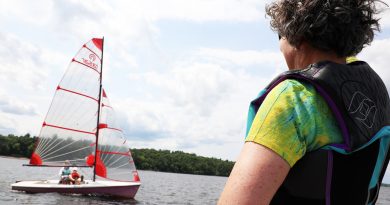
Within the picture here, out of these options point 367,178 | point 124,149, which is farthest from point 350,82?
point 124,149

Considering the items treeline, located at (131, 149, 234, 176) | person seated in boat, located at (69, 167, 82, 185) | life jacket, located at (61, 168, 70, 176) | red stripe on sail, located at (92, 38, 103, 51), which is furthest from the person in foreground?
treeline, located at (131, 149, 234, 176)

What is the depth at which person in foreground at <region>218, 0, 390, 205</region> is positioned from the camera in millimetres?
1260

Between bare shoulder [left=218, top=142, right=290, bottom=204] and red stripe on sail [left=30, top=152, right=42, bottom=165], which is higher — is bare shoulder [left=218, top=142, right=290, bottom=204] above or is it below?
above

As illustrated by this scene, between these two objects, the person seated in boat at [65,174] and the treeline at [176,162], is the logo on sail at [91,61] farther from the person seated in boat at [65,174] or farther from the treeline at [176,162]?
the treeline at [176,162]

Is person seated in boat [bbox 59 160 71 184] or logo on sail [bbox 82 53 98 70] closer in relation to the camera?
person seated in boat [bbox 59 160 71 184]

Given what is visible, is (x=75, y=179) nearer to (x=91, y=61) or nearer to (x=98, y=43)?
(x=91, y=61)

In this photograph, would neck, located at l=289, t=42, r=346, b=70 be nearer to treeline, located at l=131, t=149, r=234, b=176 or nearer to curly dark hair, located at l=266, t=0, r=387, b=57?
curly dark hair, located at l=266, t=0, r=387, b=57

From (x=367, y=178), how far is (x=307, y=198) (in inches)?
10.5

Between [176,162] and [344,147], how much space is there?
14987cm

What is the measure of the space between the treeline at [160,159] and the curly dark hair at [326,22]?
12316cm

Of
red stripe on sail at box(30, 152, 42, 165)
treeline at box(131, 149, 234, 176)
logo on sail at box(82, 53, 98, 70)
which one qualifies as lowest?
treeline at box(131, 149, 234, 176)

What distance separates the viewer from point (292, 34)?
5.08ft

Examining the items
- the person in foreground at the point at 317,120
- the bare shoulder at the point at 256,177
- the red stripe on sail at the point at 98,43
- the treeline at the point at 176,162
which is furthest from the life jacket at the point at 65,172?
the treeline at the point at 176,162

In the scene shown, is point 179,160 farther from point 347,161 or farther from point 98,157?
point 347,161
